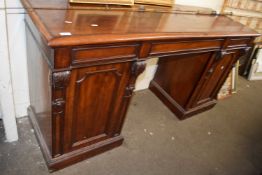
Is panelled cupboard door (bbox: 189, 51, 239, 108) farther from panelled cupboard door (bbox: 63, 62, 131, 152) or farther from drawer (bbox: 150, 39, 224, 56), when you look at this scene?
panelled cupboard door (bbox: 63, 62, 131, 152)

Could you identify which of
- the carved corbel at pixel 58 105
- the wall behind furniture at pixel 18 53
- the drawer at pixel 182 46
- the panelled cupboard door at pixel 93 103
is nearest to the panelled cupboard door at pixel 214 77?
the drawer at pixel 182 46

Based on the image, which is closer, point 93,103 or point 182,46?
point 93,103

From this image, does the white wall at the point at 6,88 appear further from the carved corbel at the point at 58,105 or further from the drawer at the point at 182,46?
the drawer at the point at 182,46

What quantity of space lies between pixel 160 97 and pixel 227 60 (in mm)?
724

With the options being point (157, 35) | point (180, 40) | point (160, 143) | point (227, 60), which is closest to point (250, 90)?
point (227, 60)

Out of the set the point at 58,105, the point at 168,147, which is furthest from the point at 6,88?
the point at 168,147

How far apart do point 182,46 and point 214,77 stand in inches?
30.0

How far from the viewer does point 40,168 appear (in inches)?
56.4

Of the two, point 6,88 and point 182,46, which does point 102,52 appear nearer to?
point 182,46

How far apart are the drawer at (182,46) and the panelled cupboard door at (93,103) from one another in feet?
0.61

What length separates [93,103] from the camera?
1.29 metres

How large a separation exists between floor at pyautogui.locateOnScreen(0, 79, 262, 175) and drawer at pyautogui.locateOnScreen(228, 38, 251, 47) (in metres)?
0.78

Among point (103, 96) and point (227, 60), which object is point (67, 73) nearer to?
point (103, 96)

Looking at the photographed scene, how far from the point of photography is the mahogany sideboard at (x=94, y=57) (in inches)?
39.3
